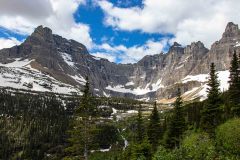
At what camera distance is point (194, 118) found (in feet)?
490

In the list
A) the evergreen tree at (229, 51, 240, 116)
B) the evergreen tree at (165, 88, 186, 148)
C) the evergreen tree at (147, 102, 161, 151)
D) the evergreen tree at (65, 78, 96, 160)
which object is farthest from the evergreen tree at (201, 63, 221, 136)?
the evergreen tree at (65, 78, 96, 160)

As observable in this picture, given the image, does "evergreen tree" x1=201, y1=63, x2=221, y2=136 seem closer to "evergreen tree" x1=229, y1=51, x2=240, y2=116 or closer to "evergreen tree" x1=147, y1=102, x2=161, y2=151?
"evergreen tree" x1=229, y1=51, x2=240, y2=116

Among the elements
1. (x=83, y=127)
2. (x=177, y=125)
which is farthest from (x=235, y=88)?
(x=83, y=127)

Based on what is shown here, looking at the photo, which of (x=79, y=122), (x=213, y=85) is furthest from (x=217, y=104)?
(x=79, y=122)

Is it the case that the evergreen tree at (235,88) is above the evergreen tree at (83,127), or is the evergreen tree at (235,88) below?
above

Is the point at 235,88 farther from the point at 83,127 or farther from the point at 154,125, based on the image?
the point at 83,127

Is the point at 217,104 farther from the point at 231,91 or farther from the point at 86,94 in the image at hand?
the point at 86,94

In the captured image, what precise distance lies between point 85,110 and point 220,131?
37.0 metres

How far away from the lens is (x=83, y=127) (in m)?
47.0

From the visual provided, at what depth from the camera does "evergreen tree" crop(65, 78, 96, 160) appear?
151ft

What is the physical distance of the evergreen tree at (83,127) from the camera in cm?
4597

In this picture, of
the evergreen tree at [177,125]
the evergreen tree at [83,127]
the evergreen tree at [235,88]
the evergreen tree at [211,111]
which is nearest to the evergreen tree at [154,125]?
the evergreen tree at [177,125]

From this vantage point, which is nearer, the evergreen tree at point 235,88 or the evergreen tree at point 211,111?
the evergreen tree at point 211,111

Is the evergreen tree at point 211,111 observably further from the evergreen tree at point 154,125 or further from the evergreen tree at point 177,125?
the evergreen tree at point 154,125
